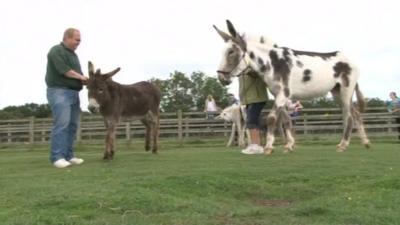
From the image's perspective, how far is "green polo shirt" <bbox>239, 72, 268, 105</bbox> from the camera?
11383 millimetres

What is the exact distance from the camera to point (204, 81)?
229 feet

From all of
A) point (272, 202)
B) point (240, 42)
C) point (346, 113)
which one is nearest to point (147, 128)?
point (240, 42)

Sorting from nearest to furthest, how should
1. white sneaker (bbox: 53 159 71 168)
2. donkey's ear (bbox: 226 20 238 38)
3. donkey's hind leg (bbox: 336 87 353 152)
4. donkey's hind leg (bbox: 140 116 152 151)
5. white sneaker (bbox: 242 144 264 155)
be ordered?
white sneaker (bbox: 53 159 71 168)
donkey's ear (bbox: 226 20 238 38)
white sneaker (bbox: 242 144 264 155)
donkey's hind leg (bbox: 336 87 353 152)
donkey's hind leg (bbox: 140 116 152 151)

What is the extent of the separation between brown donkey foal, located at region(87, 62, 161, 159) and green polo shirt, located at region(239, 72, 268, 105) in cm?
205

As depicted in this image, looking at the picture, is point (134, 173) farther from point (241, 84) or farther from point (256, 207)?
point (241, 84)

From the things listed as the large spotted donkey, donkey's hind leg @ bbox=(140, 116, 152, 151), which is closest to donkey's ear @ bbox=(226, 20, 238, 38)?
the large spotted donkey

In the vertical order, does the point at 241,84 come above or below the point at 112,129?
above

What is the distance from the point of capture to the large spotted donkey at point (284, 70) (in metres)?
10.6

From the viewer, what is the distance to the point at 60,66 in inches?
380

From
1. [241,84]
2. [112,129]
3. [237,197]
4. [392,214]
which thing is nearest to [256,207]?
[237,197]

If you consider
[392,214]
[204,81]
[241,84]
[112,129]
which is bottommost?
[392,214]

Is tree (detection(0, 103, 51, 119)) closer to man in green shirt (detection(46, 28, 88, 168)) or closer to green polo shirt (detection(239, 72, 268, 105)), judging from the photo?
green polo shirt (detection(239, 72, 268, 105))

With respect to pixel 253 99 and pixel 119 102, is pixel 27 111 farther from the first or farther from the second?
pixel 253 99

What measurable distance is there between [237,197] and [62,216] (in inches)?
87.9
